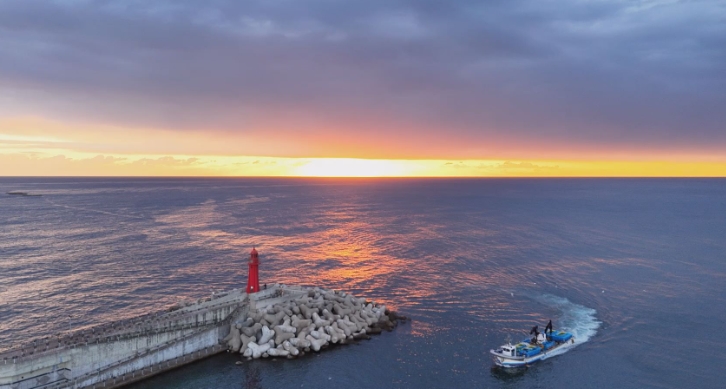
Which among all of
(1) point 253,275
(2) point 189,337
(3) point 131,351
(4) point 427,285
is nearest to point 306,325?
(1) point 253,275

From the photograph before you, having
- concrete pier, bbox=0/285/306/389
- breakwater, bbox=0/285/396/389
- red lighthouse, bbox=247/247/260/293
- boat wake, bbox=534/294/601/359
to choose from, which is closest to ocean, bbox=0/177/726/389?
boat wake, bbox=534/294/601/359

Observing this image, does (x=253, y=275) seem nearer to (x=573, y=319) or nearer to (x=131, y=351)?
(x=131, y=351)

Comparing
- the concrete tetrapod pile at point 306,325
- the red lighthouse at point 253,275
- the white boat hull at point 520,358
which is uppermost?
the red lighthouse at point 253,275

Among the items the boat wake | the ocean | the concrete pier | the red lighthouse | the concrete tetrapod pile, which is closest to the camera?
the concrete pier

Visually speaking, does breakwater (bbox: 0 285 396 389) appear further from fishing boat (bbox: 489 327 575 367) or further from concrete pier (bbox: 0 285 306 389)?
fishing boat (bbox: 489 327 575 367)

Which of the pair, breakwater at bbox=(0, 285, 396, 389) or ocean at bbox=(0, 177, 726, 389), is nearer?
breakwater at bbox=(0, 285, 396, 389)

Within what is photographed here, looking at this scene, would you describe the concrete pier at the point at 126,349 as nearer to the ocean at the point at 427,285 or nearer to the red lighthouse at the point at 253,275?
the red lighthouse at the point at 253,275

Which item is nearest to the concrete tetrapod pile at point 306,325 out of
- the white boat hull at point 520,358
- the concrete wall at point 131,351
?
the concrete wall at point 131,351
